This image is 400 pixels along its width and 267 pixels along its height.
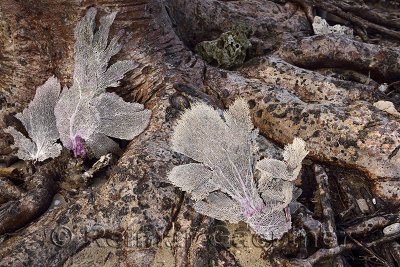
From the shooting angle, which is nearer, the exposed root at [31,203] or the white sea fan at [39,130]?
the exposed root at [31,203]

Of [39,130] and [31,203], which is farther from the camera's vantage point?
[39,130]

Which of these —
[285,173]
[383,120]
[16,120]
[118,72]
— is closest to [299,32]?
[383,120]

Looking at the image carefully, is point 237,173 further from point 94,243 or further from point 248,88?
point 248,88

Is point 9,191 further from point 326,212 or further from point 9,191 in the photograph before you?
point 326,212

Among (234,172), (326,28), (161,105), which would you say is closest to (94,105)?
(161,105)

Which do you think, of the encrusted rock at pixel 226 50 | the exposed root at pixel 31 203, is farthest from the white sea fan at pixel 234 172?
the encrusted rock at pixel 226 50

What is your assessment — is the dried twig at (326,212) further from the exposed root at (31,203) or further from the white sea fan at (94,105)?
the exposed root at (31,203)
